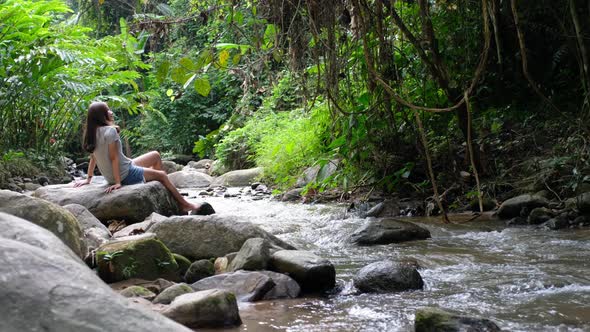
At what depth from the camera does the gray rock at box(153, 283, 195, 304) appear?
3455 mm

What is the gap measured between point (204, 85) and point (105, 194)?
388cm

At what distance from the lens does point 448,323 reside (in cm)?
289

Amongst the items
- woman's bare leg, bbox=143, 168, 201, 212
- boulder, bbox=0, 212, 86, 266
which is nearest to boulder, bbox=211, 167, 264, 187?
woman's bare leg, bbox=143, 168, 201, 212

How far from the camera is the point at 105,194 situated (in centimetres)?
677

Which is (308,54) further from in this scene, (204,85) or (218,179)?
(218,179)

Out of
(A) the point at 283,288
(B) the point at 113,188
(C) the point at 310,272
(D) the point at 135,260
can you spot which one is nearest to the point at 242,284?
(A) the point at 283,288

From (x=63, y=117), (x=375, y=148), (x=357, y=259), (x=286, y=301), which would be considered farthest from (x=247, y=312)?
(x=63, y=117)

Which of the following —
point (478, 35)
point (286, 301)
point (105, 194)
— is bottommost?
point (286, 301)

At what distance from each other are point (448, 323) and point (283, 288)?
1214mm

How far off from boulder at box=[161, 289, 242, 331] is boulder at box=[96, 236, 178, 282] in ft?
2.77

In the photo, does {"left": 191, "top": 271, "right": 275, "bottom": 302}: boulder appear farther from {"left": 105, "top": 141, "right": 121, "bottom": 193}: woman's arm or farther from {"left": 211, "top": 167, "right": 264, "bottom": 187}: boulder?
{"left": 211, "top": 167, "right": 264, "bottom": 187}: boulder

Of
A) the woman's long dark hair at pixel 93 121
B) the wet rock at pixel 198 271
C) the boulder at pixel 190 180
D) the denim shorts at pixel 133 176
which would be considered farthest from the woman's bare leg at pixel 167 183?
the boulder at pixel 190 180

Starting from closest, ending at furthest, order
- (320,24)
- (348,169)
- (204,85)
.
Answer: (204,85), (320,24), (348,169)

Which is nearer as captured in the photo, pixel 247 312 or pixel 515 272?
pixel 247 312
